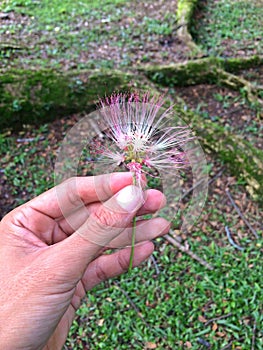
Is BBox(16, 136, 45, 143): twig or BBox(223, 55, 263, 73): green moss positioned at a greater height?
BBox(223, 55, 263, 73): green moss

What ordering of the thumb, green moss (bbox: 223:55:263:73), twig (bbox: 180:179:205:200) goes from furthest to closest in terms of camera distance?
green moss (bbox: 223:55:263:73) → twig (bbox: 180:179:205:200) → the thumb

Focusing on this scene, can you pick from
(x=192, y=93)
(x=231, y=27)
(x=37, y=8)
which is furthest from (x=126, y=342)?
(x=37, y=8)

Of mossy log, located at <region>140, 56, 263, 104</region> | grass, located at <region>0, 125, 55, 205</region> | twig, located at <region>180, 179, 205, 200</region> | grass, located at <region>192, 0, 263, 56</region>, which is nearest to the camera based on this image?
twig, located at <region>180, 179, 205, 200</region>

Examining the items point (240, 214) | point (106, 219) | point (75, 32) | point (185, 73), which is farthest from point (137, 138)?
point (75, 32)

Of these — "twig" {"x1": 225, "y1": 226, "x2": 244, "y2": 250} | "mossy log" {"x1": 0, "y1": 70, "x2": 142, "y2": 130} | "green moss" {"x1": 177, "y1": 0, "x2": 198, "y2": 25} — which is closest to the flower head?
"twig" {"x1": 225, "y1": 226, "x2": 244, "y2": 250}

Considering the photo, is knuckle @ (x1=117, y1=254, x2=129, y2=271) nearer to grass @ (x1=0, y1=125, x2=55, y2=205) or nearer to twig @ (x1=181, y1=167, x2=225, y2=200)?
twig @ (x1=181, y1=167, x2=225, y2=200)

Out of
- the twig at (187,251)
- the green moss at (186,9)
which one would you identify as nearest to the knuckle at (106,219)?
the twig at (187,251)

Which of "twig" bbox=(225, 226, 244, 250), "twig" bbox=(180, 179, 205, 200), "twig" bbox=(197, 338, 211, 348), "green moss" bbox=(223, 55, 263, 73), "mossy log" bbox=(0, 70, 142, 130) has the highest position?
"green moss" bbox=(223, 55, 263, 73)
